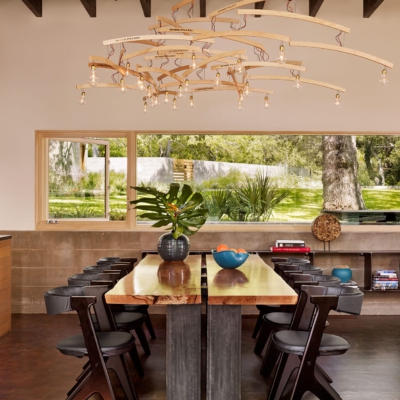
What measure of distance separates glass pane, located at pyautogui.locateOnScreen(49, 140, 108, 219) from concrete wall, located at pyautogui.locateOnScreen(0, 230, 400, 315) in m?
0.37

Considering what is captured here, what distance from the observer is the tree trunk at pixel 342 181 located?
7676mm

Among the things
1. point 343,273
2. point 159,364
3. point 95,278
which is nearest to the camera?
point 95,278

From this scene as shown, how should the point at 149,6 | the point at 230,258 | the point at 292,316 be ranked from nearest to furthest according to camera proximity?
the point at 292,316
the point at 230,258
the point at 149,6

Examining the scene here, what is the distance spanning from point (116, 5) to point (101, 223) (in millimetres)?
2858

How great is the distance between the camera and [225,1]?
7586 mm

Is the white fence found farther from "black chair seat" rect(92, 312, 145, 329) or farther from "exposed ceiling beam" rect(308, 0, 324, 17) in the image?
"black chair seat" rect(92, 312, 145, 329)

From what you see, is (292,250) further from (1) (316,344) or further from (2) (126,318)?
(1) (316,344)

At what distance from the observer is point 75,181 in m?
7.72

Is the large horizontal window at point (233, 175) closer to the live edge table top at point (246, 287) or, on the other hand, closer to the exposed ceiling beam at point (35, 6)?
the exposed ceiling beam at point (35, 6)

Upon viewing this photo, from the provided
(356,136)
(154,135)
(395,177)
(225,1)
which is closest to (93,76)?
(154,135)

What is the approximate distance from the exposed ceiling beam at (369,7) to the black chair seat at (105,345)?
205 inches

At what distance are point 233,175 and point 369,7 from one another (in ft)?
8.93

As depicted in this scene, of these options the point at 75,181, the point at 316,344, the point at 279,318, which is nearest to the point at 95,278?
the point at 279,318

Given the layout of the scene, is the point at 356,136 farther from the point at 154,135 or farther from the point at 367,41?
the point at 154,135
